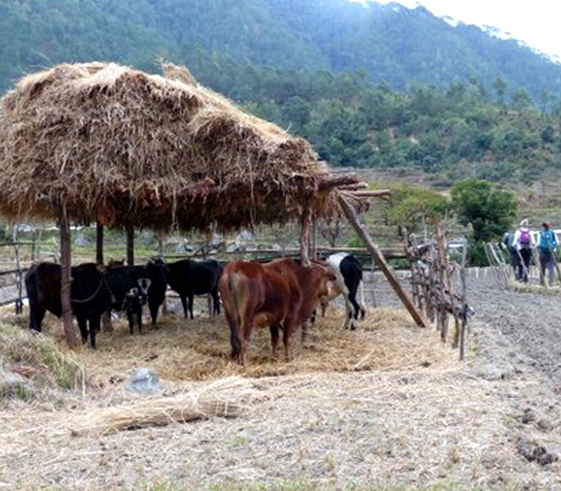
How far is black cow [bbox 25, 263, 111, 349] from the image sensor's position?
12.4m

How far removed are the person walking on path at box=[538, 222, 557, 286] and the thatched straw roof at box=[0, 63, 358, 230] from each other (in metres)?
9.98

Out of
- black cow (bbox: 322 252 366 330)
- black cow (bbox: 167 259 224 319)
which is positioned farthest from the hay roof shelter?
black cow (bbox: 167 259 224 319)

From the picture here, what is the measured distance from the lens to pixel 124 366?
1060cm

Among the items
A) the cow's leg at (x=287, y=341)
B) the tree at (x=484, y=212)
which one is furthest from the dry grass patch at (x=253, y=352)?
the tree at (x=484, y=212)

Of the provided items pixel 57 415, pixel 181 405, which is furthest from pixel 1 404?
pixel 181 405

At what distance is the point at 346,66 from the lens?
132625 millimetres

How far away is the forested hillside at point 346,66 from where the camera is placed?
182 ft

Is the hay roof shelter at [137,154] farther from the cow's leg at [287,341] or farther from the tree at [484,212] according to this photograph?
the tree at [484,212]

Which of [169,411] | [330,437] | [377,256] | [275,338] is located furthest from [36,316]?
[330,437]

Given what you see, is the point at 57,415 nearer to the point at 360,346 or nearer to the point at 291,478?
the point at 291,478

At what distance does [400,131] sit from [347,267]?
158 ft

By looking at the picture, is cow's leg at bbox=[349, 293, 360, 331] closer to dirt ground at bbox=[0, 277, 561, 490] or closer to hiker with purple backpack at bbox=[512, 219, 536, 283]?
dirt ground at bbox=[0, 277, 561, 490]

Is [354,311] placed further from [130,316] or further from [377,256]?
[130,316]

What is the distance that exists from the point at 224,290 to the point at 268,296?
0.53 meters
